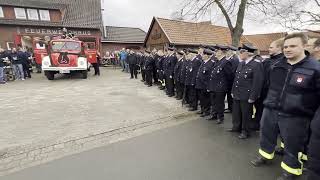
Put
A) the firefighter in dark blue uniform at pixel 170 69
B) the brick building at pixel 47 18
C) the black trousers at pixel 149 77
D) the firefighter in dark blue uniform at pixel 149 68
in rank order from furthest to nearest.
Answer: the brick building at pixel 47 18
the black trousers at pixel 149 77
the firefighter in dark blue uniform at pixel 149 68
the firefighter in dark blue uniform at pixel 170 69

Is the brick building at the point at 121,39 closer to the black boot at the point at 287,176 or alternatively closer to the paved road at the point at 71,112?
the paved road at the point at 71,112

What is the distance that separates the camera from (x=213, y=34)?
27.9 metres

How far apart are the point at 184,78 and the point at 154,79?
5.04 meters

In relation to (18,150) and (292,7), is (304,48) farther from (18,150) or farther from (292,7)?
(292,7)

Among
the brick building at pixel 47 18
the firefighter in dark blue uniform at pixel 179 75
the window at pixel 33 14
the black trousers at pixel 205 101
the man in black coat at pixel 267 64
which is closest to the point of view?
the man in black coat at pixel 267 64

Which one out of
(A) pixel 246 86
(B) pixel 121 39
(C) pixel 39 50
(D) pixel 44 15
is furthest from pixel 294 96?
(B) pixel 121 39

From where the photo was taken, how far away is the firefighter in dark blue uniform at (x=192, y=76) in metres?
7.26

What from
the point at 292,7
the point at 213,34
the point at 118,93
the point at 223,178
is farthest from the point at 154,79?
the point at 213,34

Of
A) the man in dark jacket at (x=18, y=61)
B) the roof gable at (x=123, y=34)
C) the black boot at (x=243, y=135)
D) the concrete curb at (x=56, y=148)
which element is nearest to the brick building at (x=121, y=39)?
the roof gable at (x=123, y=34)

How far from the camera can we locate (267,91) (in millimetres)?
5098

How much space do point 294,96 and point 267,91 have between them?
6.29 ft

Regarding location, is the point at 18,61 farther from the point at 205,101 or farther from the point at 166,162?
the point at 166,162

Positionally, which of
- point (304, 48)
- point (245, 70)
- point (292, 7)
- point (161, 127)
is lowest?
point (161, 127)

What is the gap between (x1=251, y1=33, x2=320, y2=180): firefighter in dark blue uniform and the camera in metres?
3.15
